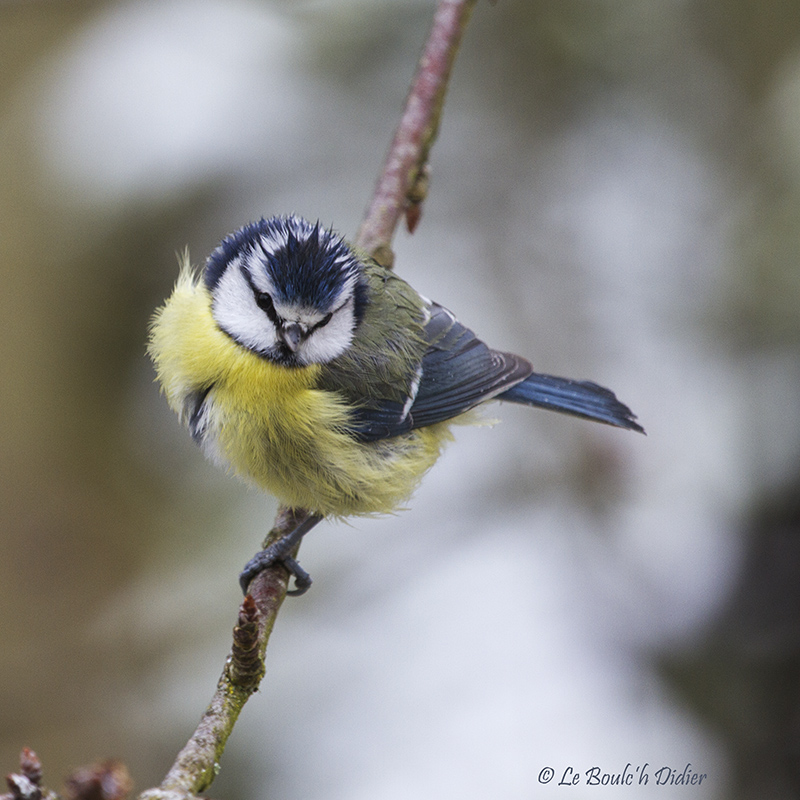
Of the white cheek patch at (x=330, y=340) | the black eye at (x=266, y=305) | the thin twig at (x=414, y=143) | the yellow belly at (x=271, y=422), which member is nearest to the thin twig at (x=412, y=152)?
the thin twig at (x=414, y=143)

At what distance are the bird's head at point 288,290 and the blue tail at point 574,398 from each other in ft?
1.67

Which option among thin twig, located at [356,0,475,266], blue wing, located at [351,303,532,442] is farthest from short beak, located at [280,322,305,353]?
thin twig, located at [356,0,475,266]

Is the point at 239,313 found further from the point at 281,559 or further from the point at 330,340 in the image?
the point at 281,559

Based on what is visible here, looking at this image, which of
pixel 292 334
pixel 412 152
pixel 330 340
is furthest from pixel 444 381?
pixel 412 152

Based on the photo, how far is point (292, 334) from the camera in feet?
5.24

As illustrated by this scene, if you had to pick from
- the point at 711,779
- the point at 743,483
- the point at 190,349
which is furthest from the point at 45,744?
the point at 743,483

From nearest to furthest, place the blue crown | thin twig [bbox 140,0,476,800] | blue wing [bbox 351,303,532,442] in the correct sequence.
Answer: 1. the blue crown
2. blue wing [bbox 351,303,532,442]
3. thin twig [bbox 140,0,476,800]

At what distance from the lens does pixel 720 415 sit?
270 centimetres

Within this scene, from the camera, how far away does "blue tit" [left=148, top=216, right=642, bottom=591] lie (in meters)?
1.60

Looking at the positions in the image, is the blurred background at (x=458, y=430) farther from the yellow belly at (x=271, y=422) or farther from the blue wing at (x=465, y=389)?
the yellow belly at (x=271, y=422)

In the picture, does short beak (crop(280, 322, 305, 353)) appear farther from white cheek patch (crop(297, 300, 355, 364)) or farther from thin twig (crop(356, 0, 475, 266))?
thin twig (crop(356, 0, 475, 266))

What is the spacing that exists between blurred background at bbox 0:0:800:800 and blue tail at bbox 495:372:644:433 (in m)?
0.65

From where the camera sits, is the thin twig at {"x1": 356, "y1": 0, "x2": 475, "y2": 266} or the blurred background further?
the blurred background

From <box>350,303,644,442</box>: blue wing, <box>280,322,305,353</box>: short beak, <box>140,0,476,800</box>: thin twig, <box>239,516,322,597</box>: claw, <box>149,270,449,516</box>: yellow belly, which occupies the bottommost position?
<box>239,516,322,597</box>: claw
